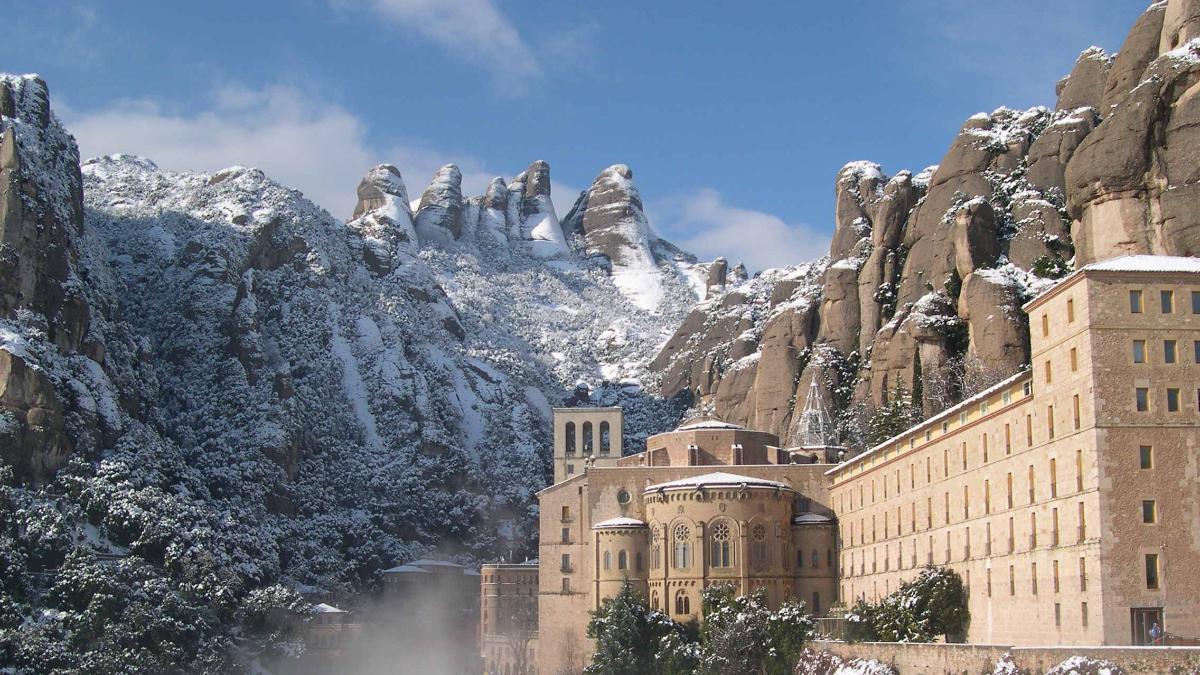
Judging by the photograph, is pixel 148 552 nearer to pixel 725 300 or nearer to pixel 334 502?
pixel 334 502

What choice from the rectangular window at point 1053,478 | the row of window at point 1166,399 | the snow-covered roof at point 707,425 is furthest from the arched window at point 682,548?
the row of window at point 1166,399

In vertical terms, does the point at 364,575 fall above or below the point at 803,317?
below

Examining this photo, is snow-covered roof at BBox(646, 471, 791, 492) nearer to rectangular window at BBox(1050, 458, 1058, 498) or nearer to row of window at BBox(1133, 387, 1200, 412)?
rectangular window at BBox(1050, 458, 1058, 498)

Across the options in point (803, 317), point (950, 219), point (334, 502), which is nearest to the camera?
point (950, 219)

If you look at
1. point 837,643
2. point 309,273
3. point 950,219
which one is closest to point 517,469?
point 309,273

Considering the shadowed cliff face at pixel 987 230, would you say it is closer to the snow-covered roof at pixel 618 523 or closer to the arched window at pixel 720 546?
the arched window at pixel 720 546

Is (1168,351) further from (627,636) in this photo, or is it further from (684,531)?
(684,531)

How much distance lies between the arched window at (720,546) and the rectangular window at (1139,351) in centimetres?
3860

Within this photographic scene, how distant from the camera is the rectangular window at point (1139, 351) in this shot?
48688 millimetres

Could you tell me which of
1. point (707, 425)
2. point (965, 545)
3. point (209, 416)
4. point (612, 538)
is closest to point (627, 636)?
point (612, 538)

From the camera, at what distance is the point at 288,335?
581 ft

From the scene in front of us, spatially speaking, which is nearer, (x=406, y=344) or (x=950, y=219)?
(x=950, y=219)

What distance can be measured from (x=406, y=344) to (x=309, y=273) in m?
15.8

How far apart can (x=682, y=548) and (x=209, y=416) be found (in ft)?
256
